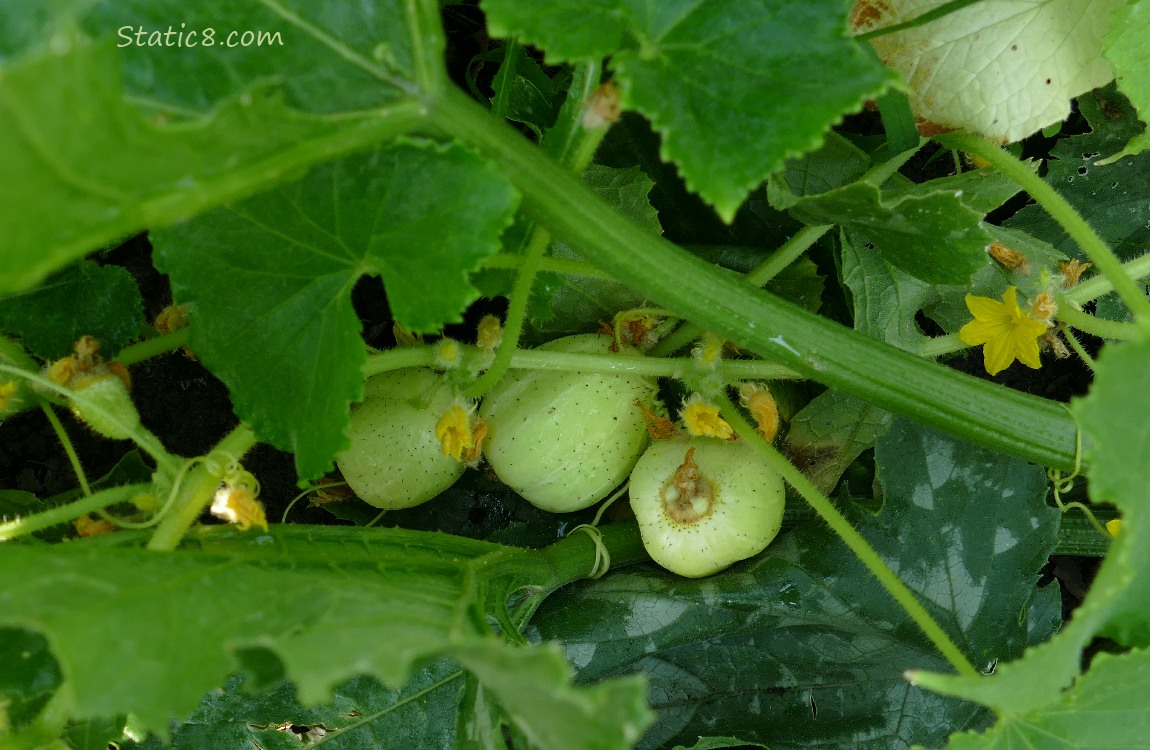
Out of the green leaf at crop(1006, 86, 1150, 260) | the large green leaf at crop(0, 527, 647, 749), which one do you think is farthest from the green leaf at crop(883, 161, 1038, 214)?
the large green leaf at crop(0, 527, 647, 749)

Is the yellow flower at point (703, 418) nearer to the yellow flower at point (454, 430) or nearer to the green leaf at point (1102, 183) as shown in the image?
the yellow flower at point (454, 430)

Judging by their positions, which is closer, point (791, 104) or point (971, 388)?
point (791, 104)

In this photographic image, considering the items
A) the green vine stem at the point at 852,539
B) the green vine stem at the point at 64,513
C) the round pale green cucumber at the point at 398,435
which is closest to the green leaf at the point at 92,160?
the green vine stem at the point at 64,513

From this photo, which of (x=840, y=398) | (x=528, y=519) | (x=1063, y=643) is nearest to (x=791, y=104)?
(x=1063, y=643)

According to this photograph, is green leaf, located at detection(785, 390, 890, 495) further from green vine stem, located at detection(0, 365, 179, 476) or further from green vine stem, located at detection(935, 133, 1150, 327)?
green vine stem, located at detection(0, 365, 179, 476)

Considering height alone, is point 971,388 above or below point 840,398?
above

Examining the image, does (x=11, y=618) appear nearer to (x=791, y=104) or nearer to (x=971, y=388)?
(x=791, y=104)

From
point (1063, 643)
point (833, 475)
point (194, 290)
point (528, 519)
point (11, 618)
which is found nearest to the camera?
point (11, 618)
